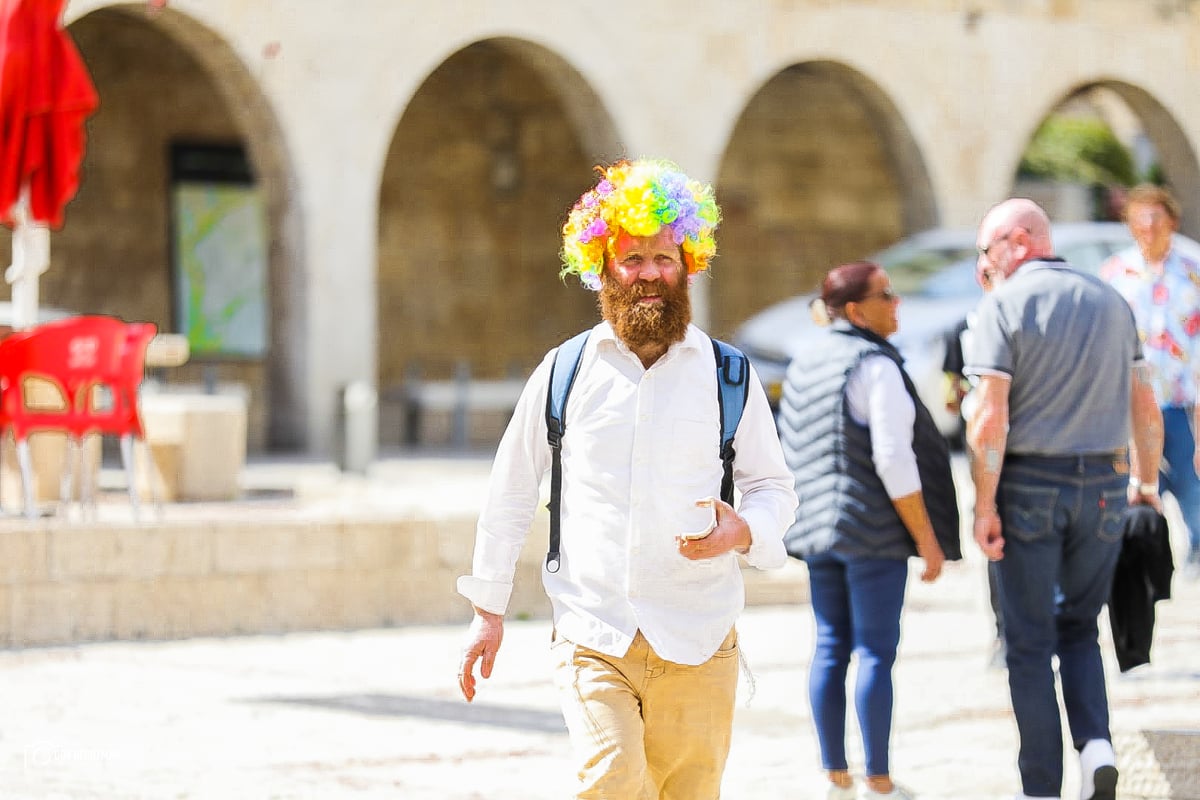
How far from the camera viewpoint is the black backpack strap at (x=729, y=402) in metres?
4.04

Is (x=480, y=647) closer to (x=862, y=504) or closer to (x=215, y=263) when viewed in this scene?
(x=862, y=504)

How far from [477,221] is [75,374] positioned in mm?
11692

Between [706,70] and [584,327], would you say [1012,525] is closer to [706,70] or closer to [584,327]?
[706,70]

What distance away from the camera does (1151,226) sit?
316 inches

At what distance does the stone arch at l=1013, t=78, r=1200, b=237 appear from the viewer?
19.6m

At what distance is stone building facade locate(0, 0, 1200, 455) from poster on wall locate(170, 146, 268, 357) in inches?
5.4

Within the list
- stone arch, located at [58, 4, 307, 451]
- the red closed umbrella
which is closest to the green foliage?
stone arch, located at [58, 4, 307, 451]

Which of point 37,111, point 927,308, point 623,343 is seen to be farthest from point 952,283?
point 623,343

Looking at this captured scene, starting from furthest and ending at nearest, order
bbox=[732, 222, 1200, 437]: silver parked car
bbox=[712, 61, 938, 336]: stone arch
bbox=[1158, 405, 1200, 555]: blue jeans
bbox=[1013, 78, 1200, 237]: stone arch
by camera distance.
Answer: bbox=[712, 61, 938, 336]: stone arch → bbox=[1013, 78, 1200, 237]: stone arch → bbox=[732, 222, 1200, 437]: silver parked car → bbox=[1158, 405, 1200, 555]: blue jeans

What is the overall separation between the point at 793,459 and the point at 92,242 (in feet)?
45.0

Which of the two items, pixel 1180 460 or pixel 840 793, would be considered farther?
pixel 1180 460

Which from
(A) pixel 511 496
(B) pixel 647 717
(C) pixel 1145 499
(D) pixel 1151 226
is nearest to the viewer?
(B) pixel 647 717

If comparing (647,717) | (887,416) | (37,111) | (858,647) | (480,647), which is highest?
(37,111)

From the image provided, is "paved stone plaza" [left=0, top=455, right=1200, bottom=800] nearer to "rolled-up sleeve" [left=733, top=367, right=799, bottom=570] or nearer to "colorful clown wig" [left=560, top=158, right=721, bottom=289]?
"rolled-up sleeve" [left=733, top=367, right=799, bottom=570]
